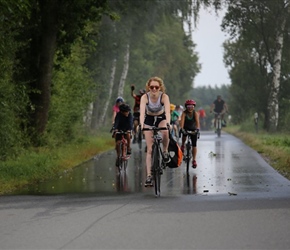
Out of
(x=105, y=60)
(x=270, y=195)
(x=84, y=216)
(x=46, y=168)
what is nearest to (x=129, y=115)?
(x=46, y=168)

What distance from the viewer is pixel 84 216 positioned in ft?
38.3

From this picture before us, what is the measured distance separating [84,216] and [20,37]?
13606 mm

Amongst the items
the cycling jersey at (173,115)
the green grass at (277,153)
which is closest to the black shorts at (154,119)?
the green grass at (277,153)

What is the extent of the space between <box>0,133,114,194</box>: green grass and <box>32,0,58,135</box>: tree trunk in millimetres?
1011

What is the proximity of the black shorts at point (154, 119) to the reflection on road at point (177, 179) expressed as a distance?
1.21 m

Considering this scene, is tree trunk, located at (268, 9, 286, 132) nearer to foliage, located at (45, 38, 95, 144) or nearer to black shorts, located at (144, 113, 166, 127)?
foliage, located at (45, 38, 95, 144)

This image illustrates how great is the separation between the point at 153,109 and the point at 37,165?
237 inches

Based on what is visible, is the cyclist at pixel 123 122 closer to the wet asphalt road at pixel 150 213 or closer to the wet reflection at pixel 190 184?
the wet asphalt road at pixel 150 213

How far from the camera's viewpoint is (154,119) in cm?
1519

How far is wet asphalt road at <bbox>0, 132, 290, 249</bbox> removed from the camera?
9.55 meters

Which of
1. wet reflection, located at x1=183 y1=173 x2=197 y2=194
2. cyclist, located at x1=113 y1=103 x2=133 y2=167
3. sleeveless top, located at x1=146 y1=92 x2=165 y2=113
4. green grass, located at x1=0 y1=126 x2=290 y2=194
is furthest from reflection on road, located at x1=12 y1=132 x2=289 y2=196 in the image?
sleeveless top, located at x1=146 y1=92 x2=165 y2=113

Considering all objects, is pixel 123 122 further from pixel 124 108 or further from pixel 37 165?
pixel 37 165

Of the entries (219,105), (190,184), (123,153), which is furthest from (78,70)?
(219,105)

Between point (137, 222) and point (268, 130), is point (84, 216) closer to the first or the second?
point (137, 222)
